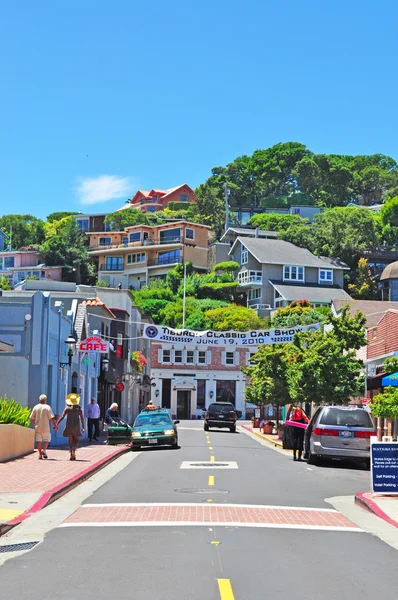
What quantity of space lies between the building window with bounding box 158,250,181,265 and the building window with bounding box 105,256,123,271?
25.0 ft

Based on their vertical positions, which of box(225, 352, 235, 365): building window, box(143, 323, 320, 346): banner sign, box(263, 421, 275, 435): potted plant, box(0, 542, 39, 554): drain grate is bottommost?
box(263, 421, 275, 435): potted plant

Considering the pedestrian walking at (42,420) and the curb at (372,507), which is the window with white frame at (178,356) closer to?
the pedestrian walking at (42,420)

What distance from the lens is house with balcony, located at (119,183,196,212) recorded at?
515 feet

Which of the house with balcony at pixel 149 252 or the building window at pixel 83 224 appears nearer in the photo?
A: the house with balcony at pixel 149 252

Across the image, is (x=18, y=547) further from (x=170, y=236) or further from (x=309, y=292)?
(x=170, y=236)

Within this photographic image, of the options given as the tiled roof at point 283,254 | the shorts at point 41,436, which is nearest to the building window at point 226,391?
the tiled roof at point 283,254

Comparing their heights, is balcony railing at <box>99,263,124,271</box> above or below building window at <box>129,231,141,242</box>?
below

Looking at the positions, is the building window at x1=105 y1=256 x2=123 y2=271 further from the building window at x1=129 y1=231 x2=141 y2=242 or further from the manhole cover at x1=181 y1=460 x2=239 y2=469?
the manhole cover at x1=181 y1=460 x2=239 y2=469

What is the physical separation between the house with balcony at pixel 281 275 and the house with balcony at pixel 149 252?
11.9 m

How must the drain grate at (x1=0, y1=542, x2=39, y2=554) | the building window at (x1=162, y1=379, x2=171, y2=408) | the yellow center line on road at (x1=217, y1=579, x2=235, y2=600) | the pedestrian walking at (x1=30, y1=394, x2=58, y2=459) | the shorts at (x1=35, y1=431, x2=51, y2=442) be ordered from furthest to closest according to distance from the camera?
1. the building window at (x1=162, y1=379, x2=171, y2=408)
2. the shorts at (x1=35, y1=431, x2=51, y2=442)
3. the pedestrian walking at (x1=30, y1=394, x2=58, y2=459)
4. the drain grate at (x1=0, y1=542, x2=39, y2=554)
5. the yellow center line on road at (x1=217, y1=579, x2=235, y2=600)

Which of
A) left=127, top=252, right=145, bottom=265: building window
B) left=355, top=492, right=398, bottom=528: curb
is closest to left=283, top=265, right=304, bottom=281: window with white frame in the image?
left=127, top=252, right=145, bottom=265: building window

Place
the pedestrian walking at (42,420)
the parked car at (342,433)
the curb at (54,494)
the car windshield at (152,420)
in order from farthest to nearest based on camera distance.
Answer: the car windshield at (152,420)
the parked car at (342,433)
the pedestrian walking at (42,420)
the curb at (54,494)

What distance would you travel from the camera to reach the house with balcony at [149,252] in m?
117

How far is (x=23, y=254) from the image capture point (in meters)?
129
